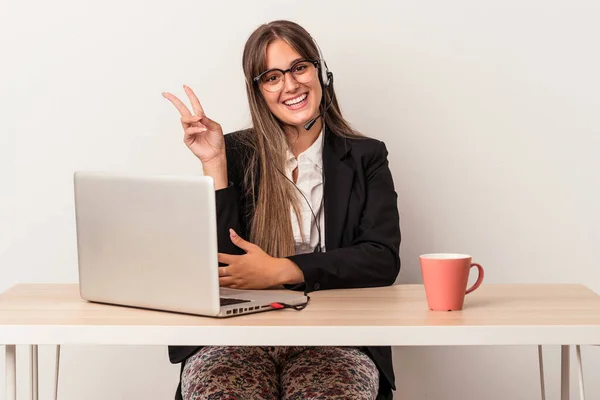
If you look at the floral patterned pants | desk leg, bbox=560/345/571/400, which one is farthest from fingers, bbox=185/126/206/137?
desk leg, bbox=560/345/571/400

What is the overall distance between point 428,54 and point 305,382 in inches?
47.6

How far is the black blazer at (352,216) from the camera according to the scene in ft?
5.71

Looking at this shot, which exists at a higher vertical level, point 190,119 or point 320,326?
point 190,119

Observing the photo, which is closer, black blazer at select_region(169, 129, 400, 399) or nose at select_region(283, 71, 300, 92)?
black blazer at select_region(169, 129, 400, 399)

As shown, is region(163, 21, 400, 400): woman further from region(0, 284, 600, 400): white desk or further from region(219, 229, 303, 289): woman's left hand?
region(0, 284, 600, 400): white desk

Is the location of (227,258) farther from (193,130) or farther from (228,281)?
(193,130)

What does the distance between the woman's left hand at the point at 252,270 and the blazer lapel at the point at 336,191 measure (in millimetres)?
369

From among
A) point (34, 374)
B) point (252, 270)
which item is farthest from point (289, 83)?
point (34, 374)

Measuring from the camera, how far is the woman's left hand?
1.61m

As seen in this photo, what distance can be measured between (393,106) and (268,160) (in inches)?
24.2

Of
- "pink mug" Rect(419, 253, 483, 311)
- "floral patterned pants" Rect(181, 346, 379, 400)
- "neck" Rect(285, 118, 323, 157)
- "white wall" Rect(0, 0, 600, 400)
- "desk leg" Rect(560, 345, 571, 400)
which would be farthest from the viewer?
"white wall" Rect(0, 0, 600, 400)

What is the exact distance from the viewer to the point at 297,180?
2.08 meters

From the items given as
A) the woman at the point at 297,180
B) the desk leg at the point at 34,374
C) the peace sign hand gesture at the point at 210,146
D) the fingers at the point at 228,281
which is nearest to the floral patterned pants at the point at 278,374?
the woman at the point at 297,180

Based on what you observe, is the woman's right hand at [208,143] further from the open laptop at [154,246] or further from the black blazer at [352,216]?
the open laptop at [154,246]
